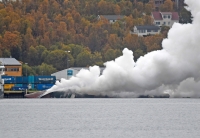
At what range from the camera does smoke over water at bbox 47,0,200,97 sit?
15700 cm
